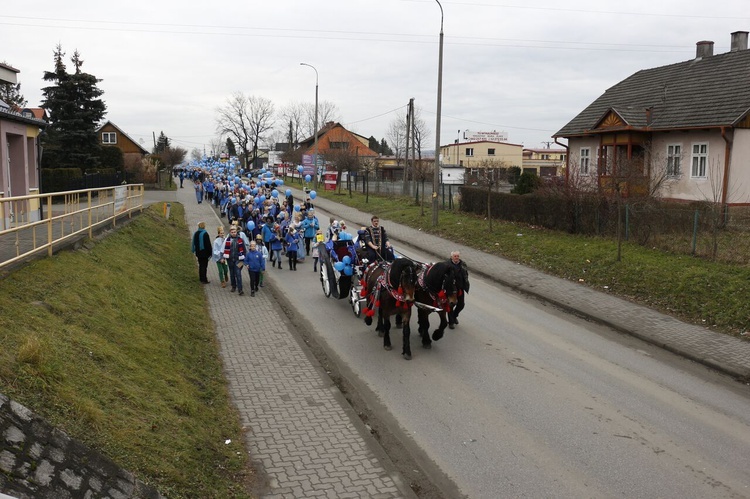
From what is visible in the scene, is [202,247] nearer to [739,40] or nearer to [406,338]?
[406,338]

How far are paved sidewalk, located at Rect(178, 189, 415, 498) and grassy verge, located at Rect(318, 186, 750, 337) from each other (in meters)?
7.81

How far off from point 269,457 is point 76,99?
43.5 metres

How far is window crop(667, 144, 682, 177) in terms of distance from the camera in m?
26.5

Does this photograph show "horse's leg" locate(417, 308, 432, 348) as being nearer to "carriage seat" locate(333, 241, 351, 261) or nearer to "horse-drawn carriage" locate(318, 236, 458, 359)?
"horse-drawn carriage" locate(318, 236, 458, 359)

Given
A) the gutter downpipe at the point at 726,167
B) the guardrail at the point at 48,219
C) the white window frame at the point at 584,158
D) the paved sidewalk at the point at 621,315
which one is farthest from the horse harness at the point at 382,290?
the white window frame at the point at 584,158

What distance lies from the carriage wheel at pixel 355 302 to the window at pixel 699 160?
737 inches

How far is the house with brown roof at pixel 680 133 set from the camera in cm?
2400

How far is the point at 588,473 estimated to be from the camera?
635cm

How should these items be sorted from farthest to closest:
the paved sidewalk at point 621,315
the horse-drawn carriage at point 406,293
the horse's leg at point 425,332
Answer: the horse's leg at point 425,332 < the paved sidewalk at point 621,315 < the horse-drawn carriage at point 406,293

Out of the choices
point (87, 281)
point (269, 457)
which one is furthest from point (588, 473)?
point (87, 281)

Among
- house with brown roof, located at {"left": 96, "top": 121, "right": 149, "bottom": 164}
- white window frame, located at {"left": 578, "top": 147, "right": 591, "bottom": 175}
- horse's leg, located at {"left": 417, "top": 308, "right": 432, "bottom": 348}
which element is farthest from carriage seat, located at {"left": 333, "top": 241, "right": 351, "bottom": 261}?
house with brown roof, located at {"left": 96, "top": 121, "right": 149, "bottom": 164}

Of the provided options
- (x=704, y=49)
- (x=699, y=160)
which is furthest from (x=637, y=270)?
(x=704, y=49)

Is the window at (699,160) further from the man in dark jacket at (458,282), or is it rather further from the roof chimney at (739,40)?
the man in dark jacket at (458,282)

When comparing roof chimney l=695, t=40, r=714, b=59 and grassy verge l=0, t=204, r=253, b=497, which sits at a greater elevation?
roof chimney l=695, t=40, r=714, b=59
